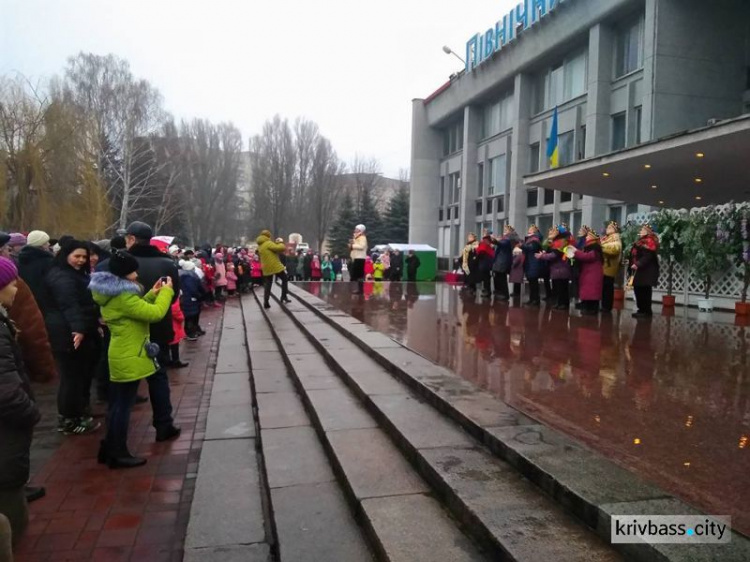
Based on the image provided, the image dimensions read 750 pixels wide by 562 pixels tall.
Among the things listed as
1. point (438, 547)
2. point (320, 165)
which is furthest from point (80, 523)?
point (320, 165)

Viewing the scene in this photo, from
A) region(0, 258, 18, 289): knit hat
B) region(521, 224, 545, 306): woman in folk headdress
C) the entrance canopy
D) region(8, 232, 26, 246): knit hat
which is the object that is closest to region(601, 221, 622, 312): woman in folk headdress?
region(521, 224, 545, 306): woman in folk headdress

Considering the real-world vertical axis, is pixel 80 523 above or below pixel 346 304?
below

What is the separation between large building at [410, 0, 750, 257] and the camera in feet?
45.4

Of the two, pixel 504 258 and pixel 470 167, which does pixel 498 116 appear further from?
pixel 504 258

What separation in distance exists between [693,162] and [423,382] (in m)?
10.4

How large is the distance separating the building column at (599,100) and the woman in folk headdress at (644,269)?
1485cm

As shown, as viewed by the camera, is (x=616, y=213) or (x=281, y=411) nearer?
(x=281, y=411)

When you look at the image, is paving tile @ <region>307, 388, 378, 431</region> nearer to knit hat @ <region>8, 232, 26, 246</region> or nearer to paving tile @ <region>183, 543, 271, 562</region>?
paving tile @ <region>183, 543, 271, 562</region>

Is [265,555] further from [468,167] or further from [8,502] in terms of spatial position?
[468,167]

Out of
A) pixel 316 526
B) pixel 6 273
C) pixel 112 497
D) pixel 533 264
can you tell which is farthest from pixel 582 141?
pixel 6 273

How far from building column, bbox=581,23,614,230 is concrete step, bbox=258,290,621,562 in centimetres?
2088

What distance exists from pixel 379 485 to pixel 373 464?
337 millimetres

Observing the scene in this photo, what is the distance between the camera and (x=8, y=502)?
323cm

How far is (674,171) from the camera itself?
13.4 meters
